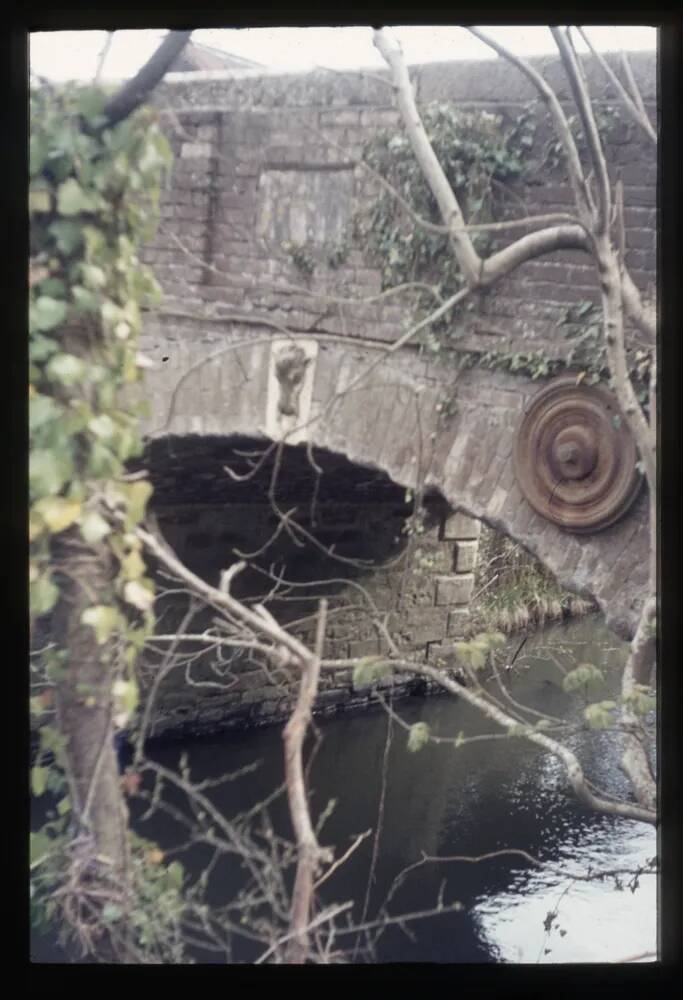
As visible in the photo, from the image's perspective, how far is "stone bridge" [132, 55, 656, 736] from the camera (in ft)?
7.68

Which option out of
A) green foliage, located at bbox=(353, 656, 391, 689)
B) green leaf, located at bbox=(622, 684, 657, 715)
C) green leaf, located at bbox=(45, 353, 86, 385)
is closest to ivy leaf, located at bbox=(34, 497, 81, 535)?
green leaf, located at bbox=(45, 353, 86, 385)

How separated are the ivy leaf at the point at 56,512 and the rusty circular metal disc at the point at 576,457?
99 centimetres

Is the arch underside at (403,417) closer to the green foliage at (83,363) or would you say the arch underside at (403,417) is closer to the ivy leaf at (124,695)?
the green foliage at (83,363)

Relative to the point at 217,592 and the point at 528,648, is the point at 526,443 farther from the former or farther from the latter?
the point at 217,592

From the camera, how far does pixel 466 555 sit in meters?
2.81

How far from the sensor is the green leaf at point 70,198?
2.00 meters

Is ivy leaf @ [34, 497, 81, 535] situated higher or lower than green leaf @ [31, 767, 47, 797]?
higher

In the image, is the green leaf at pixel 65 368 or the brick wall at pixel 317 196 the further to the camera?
the brick wall at pixel 317 196

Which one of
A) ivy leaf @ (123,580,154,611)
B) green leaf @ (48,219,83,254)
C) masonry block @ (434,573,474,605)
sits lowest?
masonry block @ (434,573,474,605)

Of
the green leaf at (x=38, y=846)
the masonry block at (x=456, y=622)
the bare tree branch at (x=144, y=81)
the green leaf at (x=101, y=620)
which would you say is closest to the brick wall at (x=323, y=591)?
the masonry block at (x=456, y=622)

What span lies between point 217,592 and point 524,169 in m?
1.11

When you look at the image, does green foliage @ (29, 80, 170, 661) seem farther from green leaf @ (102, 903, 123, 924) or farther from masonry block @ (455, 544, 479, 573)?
masonry block @ (455, 544, 479, 573)

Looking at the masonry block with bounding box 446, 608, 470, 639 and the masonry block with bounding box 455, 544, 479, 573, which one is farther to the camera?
the masonry block with bounding box 455, 544, 479, 573

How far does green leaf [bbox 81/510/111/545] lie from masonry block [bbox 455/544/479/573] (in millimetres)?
987
